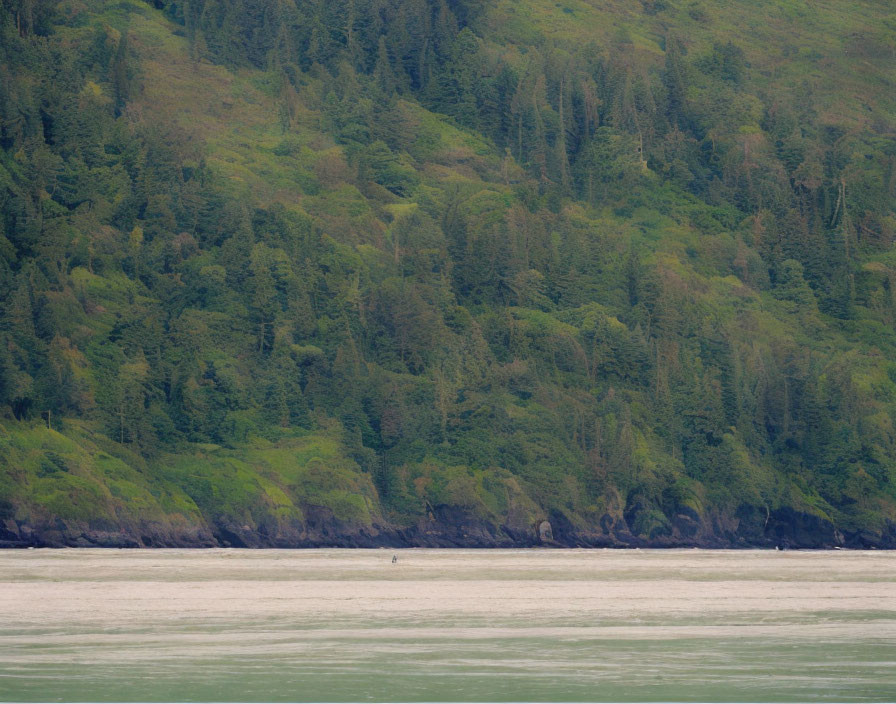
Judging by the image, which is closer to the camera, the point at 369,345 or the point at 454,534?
the point at 454,534

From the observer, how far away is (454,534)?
141 m

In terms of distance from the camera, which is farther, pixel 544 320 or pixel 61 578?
pixel 544 320

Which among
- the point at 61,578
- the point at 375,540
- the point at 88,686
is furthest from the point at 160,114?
the point at 88,686

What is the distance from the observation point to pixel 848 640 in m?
45.2

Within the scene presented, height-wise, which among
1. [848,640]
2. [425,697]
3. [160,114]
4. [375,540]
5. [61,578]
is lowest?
[375,540]

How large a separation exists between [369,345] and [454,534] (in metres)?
30.8

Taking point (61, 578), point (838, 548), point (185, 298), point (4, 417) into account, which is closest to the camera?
point (61, 578)

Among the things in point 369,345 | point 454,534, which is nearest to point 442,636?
point 454,534

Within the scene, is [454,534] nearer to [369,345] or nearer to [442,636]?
[369,345]

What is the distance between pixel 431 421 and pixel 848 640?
108 m

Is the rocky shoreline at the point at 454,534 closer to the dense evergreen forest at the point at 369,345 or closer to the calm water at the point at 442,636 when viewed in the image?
the dense evergreen forest at the point at 369,345

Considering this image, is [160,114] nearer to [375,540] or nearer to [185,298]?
[185,298]

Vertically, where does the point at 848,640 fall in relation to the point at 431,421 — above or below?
above

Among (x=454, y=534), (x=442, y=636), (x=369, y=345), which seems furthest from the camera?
(x=369, y=345)
